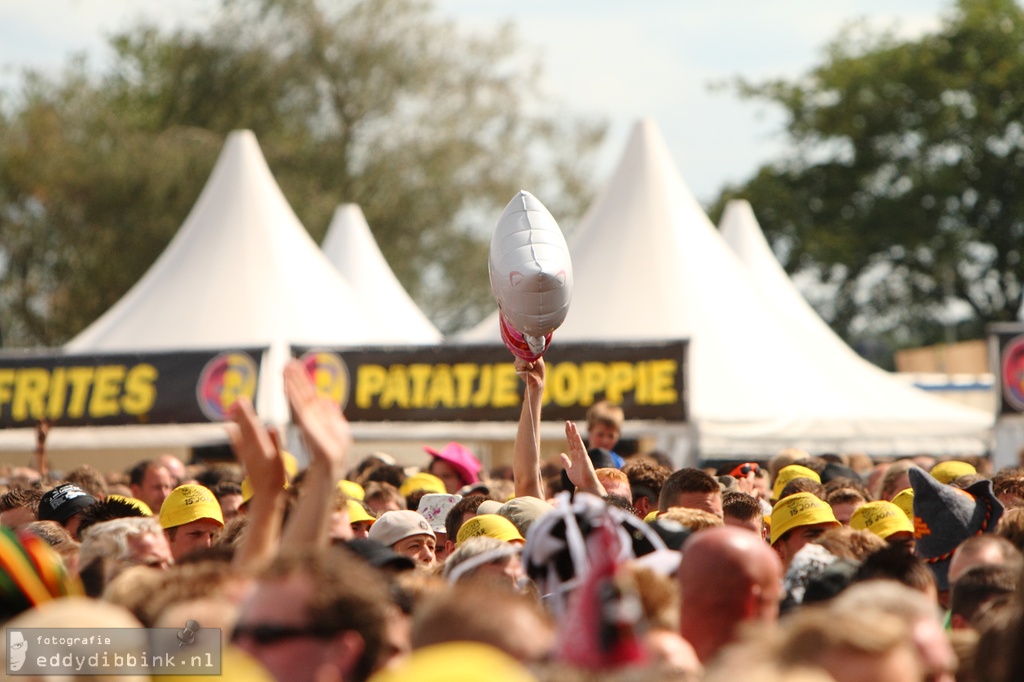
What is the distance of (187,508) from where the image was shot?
6.31 meters

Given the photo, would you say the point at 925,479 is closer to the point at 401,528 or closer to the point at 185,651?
the point at 401,528

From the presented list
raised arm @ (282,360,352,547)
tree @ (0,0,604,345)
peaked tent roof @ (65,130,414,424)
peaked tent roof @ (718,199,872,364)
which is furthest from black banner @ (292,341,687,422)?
tree @ (0,0,604,345)

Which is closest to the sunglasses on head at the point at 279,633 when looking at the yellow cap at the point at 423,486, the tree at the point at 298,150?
the yellow cap at the point at 423,486

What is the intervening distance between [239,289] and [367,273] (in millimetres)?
6332

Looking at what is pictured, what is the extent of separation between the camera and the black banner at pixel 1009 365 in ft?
46.6

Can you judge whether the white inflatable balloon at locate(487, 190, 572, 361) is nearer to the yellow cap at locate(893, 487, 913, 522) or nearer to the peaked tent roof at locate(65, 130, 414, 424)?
the yellow cap at locate(893, 487, 913, 522)

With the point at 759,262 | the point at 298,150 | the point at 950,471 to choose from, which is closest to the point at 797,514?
the point at 950,471

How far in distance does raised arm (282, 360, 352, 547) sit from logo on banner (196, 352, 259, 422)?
11472 mm

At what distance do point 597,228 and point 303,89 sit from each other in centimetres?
1895

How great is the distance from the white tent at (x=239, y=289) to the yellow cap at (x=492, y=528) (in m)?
12.3

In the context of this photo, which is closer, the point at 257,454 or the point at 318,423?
the point at 318,423

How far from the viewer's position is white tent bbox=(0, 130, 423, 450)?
18.4m

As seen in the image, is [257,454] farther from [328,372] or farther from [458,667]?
[328,372]

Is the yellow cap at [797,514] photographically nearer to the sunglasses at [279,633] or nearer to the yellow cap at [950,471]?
the yellow cap at [950,471]
